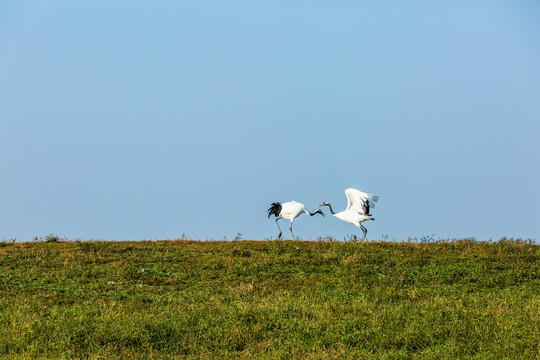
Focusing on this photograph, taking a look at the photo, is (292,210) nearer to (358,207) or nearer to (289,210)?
(289,210)

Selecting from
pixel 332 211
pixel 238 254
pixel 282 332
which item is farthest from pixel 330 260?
pixel 282 332

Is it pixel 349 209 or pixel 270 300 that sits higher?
pixel 349 209

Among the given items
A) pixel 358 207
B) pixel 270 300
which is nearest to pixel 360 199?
pixel 358 207

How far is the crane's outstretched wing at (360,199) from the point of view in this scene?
2252 centimetres

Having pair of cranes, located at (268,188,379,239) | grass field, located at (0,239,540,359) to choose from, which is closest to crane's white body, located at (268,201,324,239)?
pair of cranes, located at (268,188,379,239)

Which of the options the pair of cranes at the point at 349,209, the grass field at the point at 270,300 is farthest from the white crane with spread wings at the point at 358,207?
the grass field at the point at 270,300

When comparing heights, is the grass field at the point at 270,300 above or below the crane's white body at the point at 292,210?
below

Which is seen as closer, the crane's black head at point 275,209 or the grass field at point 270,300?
the grass field at point 270,300

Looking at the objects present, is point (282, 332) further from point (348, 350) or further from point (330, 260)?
point (330, 260)

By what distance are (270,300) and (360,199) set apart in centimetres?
967

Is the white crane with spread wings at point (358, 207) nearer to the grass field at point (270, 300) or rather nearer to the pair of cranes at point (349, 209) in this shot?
the pair of cranes at point (349, 209)

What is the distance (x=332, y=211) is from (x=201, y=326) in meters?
13.7

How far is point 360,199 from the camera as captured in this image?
22625 mm

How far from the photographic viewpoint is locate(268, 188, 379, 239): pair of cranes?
22562 millimetres
